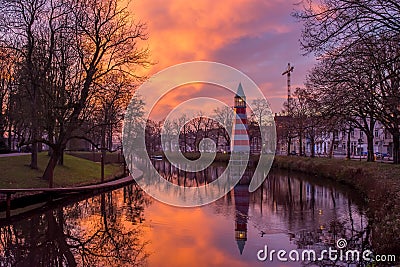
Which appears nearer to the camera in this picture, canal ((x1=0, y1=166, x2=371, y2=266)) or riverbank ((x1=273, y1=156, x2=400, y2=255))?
riverbank ((x1=273, y1=156, x2=400, y2=255))

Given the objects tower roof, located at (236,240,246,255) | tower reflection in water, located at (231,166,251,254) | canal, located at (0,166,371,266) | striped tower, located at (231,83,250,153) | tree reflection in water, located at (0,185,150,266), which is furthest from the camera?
striped tower, located at (231,83,250,153)

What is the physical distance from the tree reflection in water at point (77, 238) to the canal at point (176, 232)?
23 millimetres

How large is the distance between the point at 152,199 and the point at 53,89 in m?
9.75

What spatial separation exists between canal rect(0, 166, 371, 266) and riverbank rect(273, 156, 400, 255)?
93cm

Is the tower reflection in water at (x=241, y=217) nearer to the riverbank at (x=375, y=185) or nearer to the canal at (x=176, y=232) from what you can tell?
the canal at (x=176, y=232)

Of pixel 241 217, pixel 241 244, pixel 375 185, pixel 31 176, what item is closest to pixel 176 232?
pixel 241 244

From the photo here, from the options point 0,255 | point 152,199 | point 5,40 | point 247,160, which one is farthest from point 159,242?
point 247,160

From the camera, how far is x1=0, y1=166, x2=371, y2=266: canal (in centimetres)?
1073

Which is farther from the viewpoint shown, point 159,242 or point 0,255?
point 159,242

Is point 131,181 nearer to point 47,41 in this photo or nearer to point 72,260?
point 47,41

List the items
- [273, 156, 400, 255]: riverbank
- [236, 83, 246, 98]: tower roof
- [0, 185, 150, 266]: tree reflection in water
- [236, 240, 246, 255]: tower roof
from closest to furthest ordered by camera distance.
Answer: [273, 156, 400, 255]: riverbank < [0, 185, 150, 266]: tree reflection in water < [236, 240, 246, 255]: tower roof < [236, 83, 246, 98]: tower roof

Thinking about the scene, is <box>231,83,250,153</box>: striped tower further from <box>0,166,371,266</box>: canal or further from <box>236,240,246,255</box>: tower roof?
<box>236,240,246,255</box>: tower roof

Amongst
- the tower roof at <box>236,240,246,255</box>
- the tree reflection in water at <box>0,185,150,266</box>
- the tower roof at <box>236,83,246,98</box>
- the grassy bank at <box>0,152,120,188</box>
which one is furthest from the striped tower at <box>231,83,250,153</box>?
the tower roof at <box>236,240,246,255</box>

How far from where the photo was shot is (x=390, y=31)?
39.2 ft
